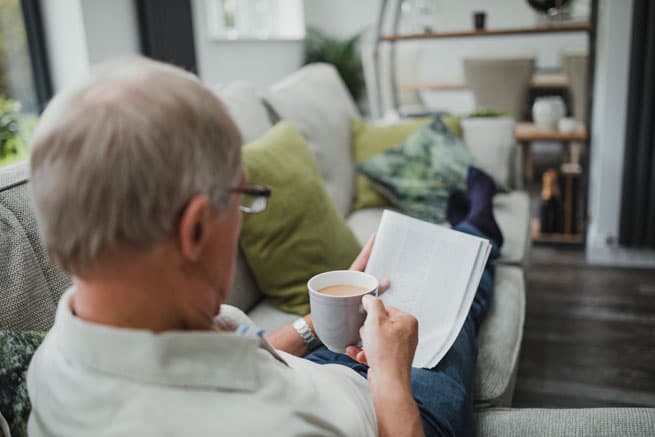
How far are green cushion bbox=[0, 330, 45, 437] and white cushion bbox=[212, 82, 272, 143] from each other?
101cm

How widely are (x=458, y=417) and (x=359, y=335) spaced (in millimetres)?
215

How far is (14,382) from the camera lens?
28.0 inches

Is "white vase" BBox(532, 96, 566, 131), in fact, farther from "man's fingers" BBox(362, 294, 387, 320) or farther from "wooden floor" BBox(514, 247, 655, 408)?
"man's fingers" BBox(362, 294, 387, 320)

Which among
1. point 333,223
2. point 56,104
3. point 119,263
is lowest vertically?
point 333,223

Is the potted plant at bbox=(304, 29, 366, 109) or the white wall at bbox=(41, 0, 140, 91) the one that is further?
the potted plant at bbox=(304, 29, 366, 109)

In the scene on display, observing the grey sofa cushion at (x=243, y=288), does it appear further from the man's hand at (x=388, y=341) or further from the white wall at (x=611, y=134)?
the white wall at (x=611, y=134)

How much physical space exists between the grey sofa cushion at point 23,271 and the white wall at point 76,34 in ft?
8.30

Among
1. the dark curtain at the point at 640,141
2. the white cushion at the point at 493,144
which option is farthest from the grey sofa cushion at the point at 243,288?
the dark curtain at the point at 640,141

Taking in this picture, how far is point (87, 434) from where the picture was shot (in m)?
0.56

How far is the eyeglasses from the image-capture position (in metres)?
0.60

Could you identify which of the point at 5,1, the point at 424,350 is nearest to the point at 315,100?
the point at 424,350

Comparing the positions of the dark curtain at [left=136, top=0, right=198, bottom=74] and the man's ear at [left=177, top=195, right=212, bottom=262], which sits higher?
the dark curtain at [left=136, top=0, right=198, bottom=74]

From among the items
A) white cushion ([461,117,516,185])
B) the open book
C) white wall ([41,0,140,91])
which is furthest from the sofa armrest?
white wall ([41,0,140,91])

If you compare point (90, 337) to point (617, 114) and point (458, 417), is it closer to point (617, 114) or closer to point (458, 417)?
point (458, 417)
